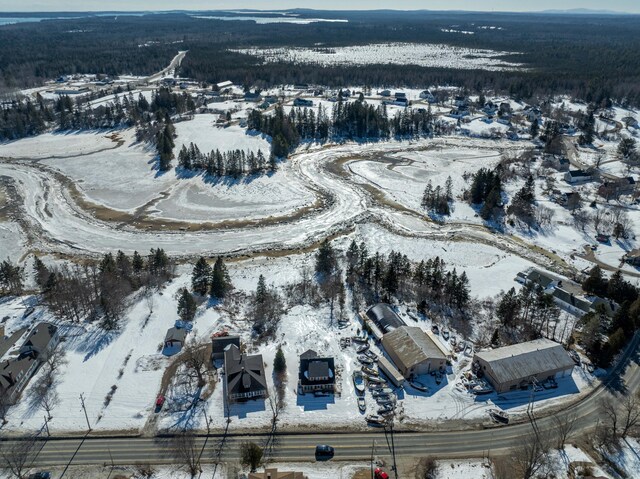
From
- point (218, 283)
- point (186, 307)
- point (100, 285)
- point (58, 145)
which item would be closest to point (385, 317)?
point (218, 283)

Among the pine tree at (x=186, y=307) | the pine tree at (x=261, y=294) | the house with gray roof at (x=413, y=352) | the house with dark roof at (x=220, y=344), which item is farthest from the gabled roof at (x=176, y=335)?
the house with gray roof at (x=413, y=352)

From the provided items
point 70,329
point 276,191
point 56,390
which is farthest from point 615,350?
point 276,191

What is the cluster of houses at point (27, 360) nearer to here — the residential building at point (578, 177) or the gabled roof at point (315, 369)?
the gabled roof at point (315, 369)

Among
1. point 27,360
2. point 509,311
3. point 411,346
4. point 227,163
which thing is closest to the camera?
point 27,360

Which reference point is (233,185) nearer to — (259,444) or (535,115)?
(259,444)

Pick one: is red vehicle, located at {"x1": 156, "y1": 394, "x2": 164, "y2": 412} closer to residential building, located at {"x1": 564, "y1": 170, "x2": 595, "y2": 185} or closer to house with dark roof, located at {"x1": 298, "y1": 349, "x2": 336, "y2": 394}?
house with dark roof, located at {"x1": 298, "y1": 349, "x2": 336, "y2": 394}

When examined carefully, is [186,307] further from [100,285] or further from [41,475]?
[41,475]

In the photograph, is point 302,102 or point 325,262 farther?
point 302,102
